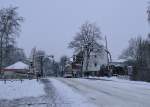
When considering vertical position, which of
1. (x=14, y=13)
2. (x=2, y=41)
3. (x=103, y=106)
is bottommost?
(x=103, y=106)

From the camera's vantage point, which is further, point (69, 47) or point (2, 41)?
point (69, 47)

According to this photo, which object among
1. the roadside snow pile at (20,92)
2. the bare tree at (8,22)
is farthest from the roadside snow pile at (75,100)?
the bare tree at (8,22)

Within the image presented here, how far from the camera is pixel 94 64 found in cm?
15375

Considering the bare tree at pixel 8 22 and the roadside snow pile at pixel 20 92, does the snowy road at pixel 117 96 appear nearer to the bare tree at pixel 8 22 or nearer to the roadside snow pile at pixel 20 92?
the roadside snow pile at pixel 20 92

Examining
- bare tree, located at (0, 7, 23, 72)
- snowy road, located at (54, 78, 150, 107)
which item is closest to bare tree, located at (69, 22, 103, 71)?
bare tree, located at (0, 7, 23, 72)

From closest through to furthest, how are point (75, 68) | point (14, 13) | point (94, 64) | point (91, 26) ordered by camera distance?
1. point (14, 13)
2. point (91, 26)
3. point (75, 68)
4. point (94, 64)

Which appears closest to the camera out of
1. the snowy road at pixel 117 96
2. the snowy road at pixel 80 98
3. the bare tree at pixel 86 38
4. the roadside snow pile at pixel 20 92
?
the snowy road at pixel 117 96

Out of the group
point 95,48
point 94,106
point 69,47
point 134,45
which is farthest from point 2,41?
point 134,45

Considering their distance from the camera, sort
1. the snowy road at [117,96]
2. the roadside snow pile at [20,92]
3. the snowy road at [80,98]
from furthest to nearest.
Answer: the roadside snow pile at [20,92], the snowy road at [80,98], the snowy road at [117,96]

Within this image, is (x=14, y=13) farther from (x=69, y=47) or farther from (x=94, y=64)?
(x=94, y=64)

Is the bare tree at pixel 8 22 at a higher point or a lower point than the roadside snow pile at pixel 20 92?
higher

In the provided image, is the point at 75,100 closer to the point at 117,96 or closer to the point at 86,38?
the point at 117,96

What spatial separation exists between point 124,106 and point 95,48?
8415cm

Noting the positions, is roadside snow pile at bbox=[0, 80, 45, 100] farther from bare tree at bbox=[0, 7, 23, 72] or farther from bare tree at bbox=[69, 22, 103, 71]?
bare tree at bbox=[69, 22, 103, 71]
